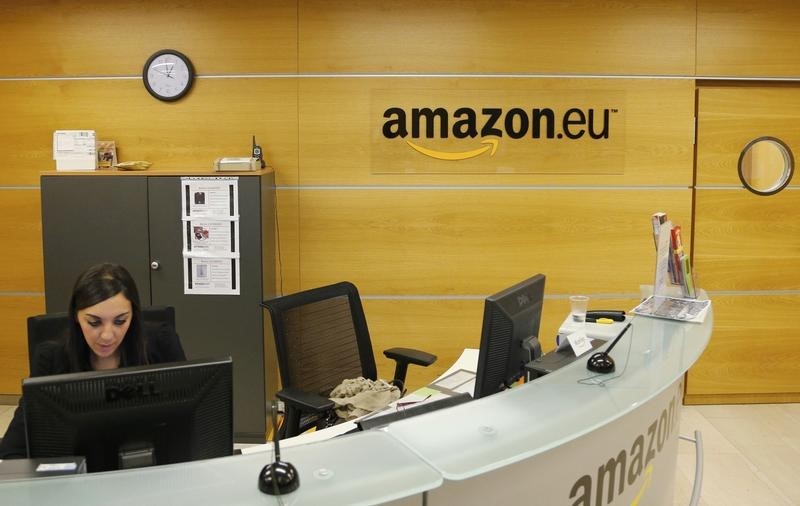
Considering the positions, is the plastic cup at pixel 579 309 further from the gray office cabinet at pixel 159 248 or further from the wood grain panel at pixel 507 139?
the gray office cabinet at pixel 159 248

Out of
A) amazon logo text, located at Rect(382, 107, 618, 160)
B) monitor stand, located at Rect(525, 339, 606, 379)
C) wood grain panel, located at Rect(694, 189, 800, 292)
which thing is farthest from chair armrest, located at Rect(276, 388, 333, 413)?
wood grain panel, located at Rect(694, 189, 800, 292)

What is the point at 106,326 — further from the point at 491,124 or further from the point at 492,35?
the point at 492,35

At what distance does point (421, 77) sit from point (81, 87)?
211cm

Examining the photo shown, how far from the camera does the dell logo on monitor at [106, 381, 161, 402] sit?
1.62 meters

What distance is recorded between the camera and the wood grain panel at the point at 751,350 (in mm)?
4977

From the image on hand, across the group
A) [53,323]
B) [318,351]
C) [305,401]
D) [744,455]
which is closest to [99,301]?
[53,323]

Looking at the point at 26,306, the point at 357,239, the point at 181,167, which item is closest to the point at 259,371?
the point at 357,239

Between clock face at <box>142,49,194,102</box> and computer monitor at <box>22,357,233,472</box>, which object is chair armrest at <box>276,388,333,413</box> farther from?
clock face at <box>142,49,194,102</box>

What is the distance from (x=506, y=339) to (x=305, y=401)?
934 millimetres

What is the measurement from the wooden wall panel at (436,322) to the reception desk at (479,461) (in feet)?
8.23

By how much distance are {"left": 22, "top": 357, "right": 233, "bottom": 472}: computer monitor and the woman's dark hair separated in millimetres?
886

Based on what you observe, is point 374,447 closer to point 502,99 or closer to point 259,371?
point 259,371

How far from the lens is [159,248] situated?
14.3ft

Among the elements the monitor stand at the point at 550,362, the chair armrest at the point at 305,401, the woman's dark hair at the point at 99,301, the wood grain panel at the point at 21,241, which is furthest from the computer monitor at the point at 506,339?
the wood grain panel at the point at 21,241
